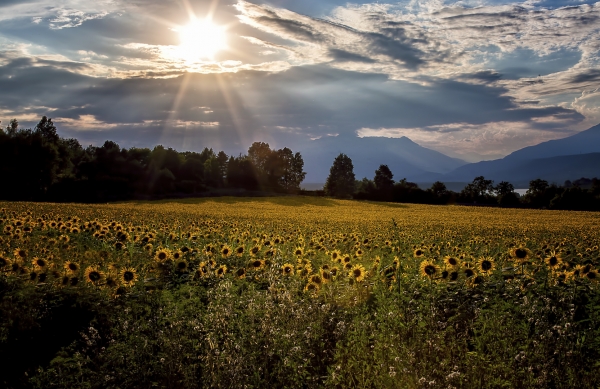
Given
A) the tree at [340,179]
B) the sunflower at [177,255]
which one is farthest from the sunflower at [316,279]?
the tree at [340,179]

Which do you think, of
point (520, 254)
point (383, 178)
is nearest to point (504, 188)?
point (383, 178)

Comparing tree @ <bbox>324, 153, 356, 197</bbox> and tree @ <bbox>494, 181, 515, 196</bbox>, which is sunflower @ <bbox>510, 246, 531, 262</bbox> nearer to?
tree @ <bbox>494, 181, 515, 196</bbox>

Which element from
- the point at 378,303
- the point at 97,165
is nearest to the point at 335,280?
the point at 378,303

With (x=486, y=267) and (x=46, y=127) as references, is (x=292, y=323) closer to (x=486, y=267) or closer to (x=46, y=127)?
(x=486, y=267)

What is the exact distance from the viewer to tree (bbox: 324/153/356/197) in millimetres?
101406

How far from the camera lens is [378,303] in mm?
7188

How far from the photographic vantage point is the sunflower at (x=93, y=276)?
7.26 meters

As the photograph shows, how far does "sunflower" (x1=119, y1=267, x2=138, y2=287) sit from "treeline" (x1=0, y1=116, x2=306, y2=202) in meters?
54.8

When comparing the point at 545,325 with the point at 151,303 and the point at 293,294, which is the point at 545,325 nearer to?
the point at 293,294

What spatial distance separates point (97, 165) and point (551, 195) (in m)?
70.4

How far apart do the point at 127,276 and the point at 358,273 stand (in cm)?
392

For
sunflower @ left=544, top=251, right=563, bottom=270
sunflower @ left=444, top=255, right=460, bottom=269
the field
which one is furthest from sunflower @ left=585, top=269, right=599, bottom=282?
sunflower @ left=444, top=255, right=460, bottom=269

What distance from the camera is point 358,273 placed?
8.28 meters

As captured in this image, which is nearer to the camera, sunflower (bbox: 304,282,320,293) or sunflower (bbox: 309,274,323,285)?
sunflower (bbox: 304,282,320,293)
